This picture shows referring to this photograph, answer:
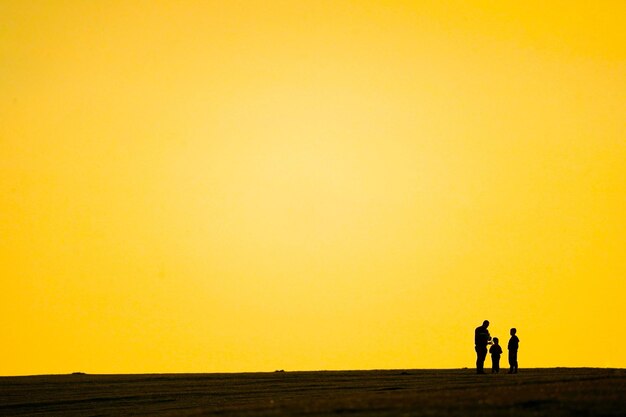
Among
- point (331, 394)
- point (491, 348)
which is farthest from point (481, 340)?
point (331, 394)

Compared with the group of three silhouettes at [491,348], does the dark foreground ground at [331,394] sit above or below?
below

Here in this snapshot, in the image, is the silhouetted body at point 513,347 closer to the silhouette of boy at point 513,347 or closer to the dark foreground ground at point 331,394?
the silhouette of boy at point 513,347

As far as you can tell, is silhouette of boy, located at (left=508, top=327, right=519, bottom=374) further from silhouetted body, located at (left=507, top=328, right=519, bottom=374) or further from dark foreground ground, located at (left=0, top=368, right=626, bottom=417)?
dark foreground ground, located at (left=0, top=368, right=626, bottom=417)

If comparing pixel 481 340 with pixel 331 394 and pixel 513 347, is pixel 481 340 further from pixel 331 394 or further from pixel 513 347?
pixel 331 394

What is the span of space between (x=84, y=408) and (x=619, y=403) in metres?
27.5

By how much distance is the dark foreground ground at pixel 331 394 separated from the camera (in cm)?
3722

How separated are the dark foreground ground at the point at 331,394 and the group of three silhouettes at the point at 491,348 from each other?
45.8 inches

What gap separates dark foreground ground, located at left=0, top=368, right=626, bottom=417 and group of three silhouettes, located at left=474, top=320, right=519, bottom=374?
116 cm

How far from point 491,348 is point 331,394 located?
13.8 m

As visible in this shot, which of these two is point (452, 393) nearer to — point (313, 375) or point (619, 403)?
point (619, 403)

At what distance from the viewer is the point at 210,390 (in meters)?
61.4

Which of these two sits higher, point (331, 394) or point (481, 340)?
point (481, 340)

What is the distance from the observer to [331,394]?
49938 mm

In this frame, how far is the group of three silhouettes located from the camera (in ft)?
198
